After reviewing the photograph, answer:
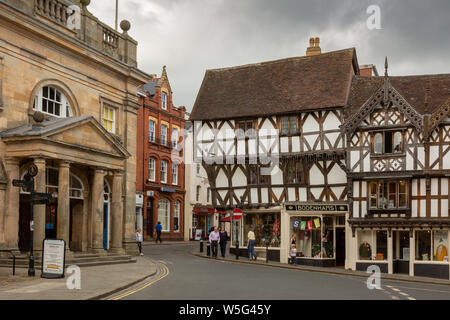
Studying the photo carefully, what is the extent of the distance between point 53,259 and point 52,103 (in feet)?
30.0

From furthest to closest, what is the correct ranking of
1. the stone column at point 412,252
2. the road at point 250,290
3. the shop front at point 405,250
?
the stone column at point 412,252 → the shop front at point 405,250 → the road at point 250,290

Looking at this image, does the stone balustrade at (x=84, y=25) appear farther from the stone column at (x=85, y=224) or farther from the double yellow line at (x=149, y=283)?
the double yellow line at (x=149, y=283)

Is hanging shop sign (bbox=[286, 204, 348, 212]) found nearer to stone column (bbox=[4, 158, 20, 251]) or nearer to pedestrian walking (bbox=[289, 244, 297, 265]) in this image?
pedestrian walking (bbox=[289, 244, 297, 265])

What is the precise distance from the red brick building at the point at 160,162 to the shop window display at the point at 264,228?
13.5 meters

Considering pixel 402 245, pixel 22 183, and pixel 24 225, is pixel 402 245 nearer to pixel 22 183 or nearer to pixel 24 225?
pixel 24 225

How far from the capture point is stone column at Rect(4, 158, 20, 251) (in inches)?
837

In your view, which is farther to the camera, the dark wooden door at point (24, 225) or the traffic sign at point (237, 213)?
the traffic sign at point (237, 213)

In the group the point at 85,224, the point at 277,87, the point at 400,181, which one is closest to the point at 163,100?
the point at 277,87

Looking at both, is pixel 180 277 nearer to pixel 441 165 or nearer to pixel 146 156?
pixel 441 165

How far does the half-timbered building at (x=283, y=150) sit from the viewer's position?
31.3 m

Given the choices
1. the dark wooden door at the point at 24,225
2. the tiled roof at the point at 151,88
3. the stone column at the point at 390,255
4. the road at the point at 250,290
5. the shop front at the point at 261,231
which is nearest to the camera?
the road at the point at 250,290

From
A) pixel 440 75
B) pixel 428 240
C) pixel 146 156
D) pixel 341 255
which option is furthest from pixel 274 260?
pixel 146 156

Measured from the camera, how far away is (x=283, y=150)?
3234 centimetres

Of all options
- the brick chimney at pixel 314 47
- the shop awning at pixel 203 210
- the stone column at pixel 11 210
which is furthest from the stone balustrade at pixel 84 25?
the shop awning at pixel 203 210
